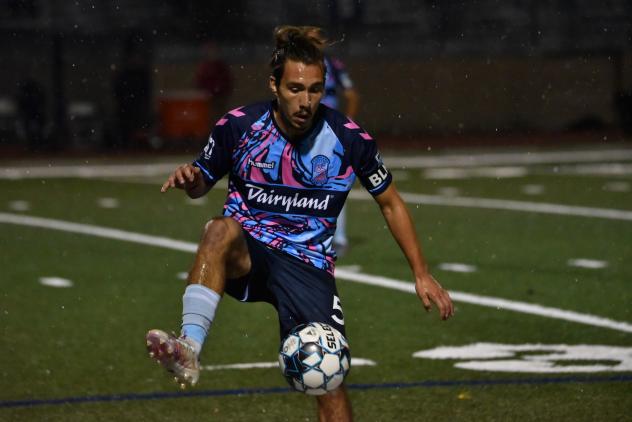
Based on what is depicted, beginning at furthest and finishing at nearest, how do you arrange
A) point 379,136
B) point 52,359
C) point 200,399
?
point 379,136 → point 52,359 → point 200,399

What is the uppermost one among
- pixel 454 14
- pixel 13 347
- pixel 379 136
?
pixel 13 347

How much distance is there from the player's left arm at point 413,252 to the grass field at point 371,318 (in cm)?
116

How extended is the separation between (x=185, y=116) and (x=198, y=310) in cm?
2355

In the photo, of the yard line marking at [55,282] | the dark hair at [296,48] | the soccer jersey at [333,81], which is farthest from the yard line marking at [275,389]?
the soccer jersey at [333,81]

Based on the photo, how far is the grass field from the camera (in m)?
7.57

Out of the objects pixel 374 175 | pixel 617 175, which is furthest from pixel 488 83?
pixel 374 175

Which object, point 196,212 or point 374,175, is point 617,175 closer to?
point 196,212

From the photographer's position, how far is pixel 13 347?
9141 millimetres

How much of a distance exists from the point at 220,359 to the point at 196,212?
8293mm

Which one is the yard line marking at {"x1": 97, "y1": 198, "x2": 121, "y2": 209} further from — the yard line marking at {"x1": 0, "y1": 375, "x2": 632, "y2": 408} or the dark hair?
the dark hair

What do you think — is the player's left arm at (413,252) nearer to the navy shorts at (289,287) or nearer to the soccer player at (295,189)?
the soccer player at (295,189)

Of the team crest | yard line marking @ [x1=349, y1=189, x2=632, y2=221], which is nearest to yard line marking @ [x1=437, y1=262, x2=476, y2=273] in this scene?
yard line marking @ [x1=349, y1=189, x2=632, y2=221]

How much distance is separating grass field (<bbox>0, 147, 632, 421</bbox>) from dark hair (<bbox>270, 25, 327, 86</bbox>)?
1.95m

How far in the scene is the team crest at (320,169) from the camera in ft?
20.9
